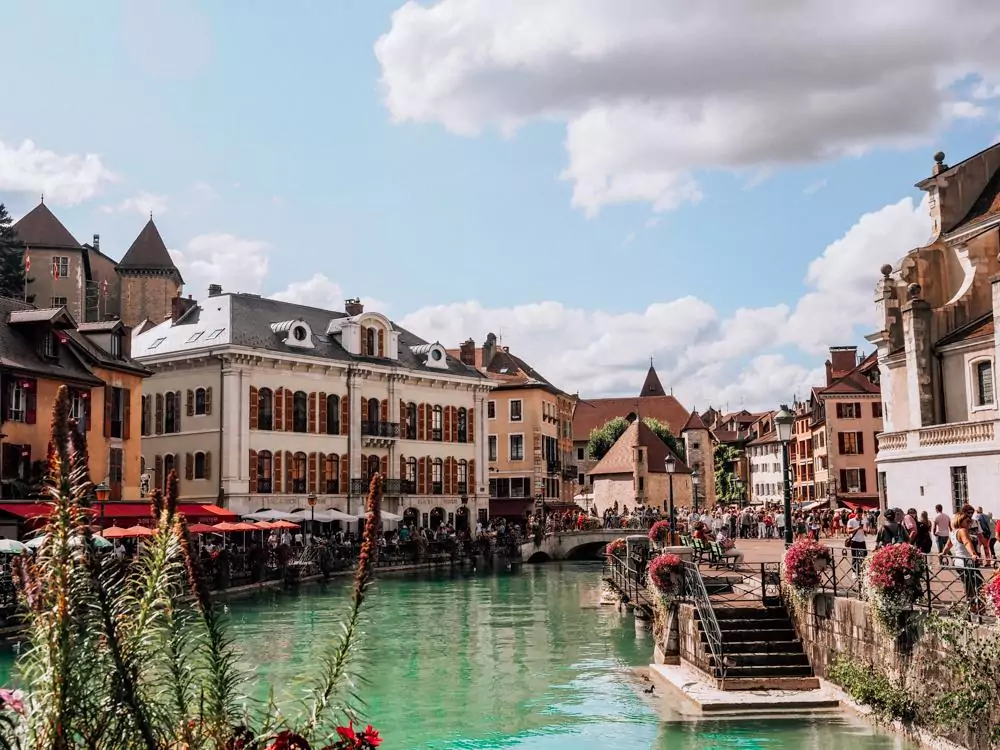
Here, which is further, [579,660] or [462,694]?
[579,660]

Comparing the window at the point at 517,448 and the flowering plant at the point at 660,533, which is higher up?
the window at the point at 517,448

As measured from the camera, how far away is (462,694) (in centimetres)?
1909

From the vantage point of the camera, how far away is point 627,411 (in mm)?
118312

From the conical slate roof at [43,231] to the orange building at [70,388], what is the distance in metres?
46.6

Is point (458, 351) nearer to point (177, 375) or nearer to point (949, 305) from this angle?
point (177, 375)

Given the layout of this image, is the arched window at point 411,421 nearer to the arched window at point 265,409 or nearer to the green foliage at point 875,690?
the arched window at point 265,409

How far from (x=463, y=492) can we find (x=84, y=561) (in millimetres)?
54965

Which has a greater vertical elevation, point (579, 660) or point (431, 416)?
point (431, 416)

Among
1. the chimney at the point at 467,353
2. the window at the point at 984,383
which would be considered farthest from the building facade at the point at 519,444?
the window at the point at 984,383

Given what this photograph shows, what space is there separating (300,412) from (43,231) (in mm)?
44876

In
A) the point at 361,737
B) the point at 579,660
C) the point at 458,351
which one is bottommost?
the point at 579,660

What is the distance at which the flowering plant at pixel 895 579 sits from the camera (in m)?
14.0

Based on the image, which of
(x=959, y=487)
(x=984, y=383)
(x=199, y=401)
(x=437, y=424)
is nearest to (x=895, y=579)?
(x=959, y=487)

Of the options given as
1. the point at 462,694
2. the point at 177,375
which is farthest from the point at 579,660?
the point at 177,375
